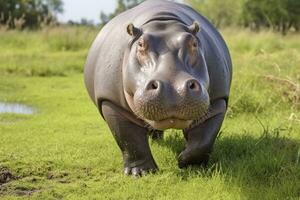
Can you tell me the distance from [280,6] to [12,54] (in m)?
19.5

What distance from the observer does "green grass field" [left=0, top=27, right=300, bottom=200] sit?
3.72 metres

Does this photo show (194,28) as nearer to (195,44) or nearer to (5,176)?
(195,44)

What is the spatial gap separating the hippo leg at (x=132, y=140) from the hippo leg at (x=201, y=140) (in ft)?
0.81

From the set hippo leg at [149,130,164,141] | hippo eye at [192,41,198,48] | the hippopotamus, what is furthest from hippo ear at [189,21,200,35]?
hippo leg at [149,130,164,141]

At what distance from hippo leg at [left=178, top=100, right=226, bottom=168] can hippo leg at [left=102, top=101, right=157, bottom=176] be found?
0.25 meters

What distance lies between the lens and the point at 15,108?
7.35m

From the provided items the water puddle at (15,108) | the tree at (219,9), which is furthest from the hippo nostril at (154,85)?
the tree at (219,9)

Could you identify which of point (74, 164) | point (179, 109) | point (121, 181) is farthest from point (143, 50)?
point (74, 164)

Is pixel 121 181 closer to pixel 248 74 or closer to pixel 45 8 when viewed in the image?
pixel 248 74

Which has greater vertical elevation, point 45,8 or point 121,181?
point 121,181

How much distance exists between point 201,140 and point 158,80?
99 cm

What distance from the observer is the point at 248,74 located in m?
7.05

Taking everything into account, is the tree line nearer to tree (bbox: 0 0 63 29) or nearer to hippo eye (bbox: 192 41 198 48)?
tree (bbox: 0 0 63 29)

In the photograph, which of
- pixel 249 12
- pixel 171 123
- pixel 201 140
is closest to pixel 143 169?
pixel 201 140
